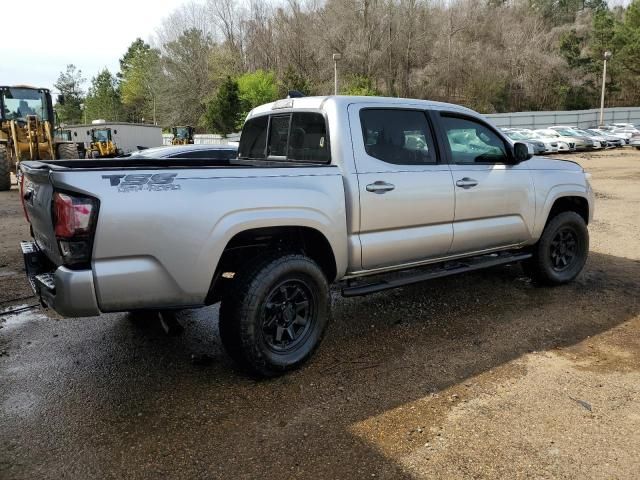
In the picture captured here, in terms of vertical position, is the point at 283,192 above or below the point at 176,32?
below

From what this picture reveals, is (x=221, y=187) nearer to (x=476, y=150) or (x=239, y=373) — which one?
(x=239, y=373)

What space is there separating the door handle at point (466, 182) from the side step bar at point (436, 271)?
0.75 m

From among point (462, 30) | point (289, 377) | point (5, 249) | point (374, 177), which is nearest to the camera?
point (289, 377)

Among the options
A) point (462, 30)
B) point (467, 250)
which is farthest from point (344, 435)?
point (462, 30)

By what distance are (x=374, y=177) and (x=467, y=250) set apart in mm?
1356

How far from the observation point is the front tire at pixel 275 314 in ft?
11.3

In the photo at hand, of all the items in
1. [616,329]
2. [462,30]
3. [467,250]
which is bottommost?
[616,329]

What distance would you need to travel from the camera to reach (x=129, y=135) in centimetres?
3409

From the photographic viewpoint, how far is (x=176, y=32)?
219 feet

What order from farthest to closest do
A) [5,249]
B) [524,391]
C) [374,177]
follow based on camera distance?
[5,249] → [374,177] → [524,391]

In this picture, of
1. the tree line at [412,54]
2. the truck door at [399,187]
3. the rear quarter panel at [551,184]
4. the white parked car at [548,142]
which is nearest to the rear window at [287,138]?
the truck door at [399,187]

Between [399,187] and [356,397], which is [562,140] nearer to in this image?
[399,187]

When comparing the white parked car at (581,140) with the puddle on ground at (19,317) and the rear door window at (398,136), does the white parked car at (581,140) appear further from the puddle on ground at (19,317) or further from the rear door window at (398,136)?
the puddle on ground at (19,317)

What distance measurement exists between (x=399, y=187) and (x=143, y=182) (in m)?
1.99
